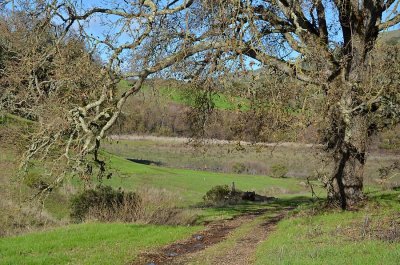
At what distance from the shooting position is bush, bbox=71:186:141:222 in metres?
19.0

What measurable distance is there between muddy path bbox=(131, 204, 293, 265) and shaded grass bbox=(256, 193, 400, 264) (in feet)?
1.98

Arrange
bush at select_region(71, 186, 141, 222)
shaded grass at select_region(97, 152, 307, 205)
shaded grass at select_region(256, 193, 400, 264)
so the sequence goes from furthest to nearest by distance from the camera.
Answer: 1. shaded grass at select_region(97, 152, 307, 205)
2. bush at select_region(71, 186, 141, 222)
3. shaded grass at select_region(256, 193, 400, 264)

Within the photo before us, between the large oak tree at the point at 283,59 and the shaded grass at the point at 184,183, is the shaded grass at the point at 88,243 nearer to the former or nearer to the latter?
the large oak tree at the point at 283,59

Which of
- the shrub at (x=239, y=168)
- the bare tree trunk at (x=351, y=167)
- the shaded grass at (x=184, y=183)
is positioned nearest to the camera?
the bare tree trunk at (x=351, y=167)

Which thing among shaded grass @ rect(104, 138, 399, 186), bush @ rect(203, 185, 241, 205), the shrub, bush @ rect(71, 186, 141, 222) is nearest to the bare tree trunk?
bush @ rect(71, 186, 141, 222)

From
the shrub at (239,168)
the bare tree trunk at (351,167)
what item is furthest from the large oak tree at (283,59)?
the shrub at (239,168)

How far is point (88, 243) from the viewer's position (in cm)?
1381

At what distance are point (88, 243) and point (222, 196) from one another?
1610cm

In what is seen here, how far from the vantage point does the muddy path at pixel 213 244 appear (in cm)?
1202

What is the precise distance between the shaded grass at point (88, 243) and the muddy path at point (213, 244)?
1.62 feet

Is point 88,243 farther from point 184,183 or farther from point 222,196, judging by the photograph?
point 184,183

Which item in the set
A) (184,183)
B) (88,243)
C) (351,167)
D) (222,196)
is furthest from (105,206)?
(184,183)

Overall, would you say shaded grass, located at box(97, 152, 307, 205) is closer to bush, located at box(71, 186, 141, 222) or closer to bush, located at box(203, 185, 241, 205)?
bush, located at box(203, 185, 241, 205)

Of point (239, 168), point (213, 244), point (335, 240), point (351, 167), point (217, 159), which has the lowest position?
point (239, 168)
